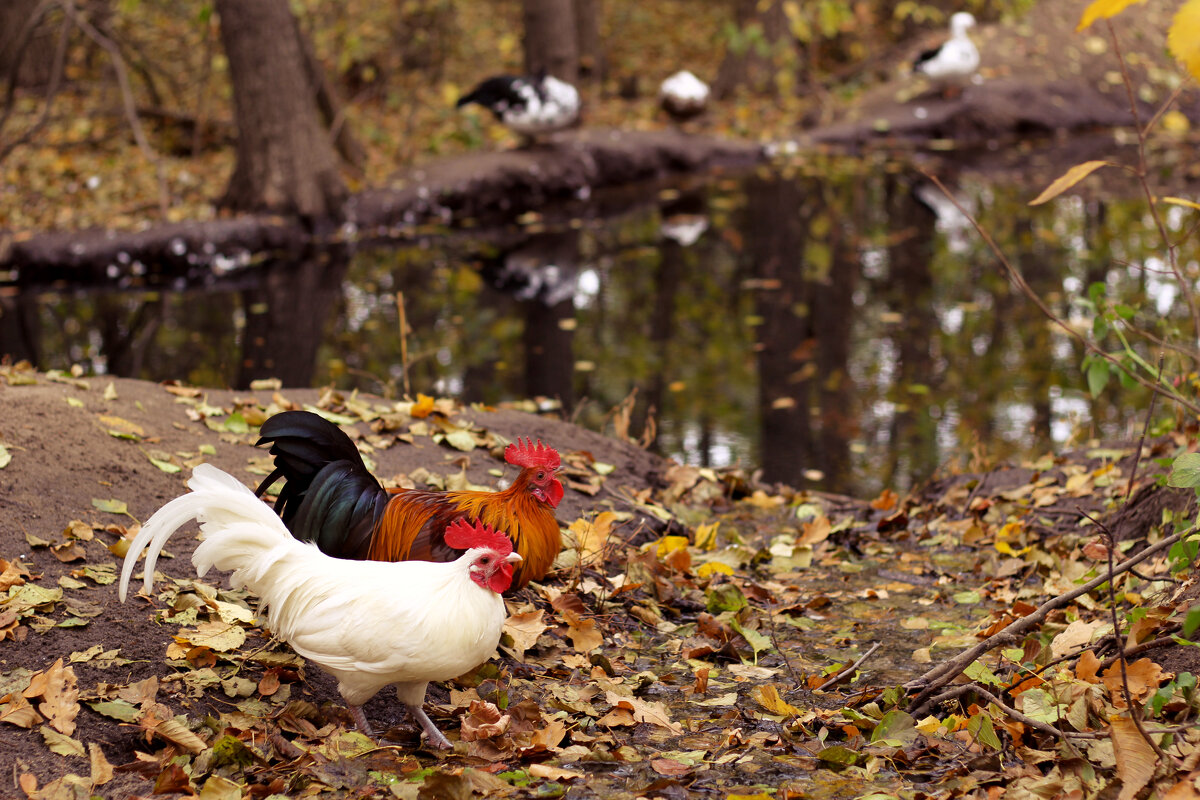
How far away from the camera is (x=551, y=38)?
44.3 ft

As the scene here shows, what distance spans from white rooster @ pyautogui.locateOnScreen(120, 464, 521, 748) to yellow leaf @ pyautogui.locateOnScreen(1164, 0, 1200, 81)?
191 centimetres

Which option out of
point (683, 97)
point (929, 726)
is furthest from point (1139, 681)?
point (683, 97)

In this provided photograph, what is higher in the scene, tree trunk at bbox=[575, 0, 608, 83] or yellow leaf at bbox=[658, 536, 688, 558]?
tree trunk at bbox=[575, 0, 608, 83]

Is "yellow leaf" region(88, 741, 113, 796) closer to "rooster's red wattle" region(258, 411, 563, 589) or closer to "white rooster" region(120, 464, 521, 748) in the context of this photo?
"white rooster" region(120, 464, 521, 748)

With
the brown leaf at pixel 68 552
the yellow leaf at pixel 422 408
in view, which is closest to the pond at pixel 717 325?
the yellow leaf at pixel 422 408

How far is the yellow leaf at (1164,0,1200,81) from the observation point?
1230 millimetres

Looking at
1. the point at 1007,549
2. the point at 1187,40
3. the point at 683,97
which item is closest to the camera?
the point at 1187,40

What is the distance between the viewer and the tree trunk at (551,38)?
13.4m

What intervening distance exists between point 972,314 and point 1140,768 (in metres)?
6.39

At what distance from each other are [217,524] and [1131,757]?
223 cm

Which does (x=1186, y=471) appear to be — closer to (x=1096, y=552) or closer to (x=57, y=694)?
(x=1096, y=552)

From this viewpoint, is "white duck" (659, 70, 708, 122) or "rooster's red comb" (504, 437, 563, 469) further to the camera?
"white duck" (659, 70, 708, 122)

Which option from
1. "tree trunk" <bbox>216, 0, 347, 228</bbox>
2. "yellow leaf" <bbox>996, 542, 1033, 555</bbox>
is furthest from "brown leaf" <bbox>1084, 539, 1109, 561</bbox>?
"tree trunk" <bbox>216, 0, 347, 228</bbox>

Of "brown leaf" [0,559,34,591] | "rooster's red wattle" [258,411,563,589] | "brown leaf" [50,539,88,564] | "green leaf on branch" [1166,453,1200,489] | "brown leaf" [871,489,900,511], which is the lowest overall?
→ "brown leaf" [871,489,900,511]
